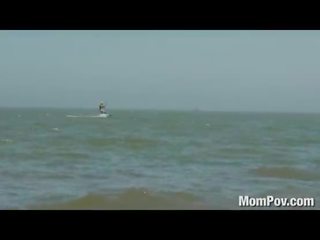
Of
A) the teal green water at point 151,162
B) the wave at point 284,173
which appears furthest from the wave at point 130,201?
the wave at point 284,173

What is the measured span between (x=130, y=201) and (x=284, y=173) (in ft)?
3.77

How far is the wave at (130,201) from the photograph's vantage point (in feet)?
11.7

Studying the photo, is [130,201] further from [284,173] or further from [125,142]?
[284,173]

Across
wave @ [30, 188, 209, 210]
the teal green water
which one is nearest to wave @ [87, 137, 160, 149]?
the teal green water

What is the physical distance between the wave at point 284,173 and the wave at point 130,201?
473mm

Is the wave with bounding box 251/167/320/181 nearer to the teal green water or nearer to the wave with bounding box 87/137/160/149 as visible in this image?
the teal green water

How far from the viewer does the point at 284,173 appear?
3.89m

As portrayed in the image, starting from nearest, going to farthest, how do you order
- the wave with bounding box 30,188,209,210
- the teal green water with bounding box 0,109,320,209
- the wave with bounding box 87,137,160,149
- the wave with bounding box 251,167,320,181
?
the wave with bounding box 30,188,209,210 < the teal green water with bounding box 0,109,320,209 < the wave with bounding box 251,167,320,181 < the wave with bounding box 87,137,160,149

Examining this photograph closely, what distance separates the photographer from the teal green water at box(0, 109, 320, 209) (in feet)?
12.1
